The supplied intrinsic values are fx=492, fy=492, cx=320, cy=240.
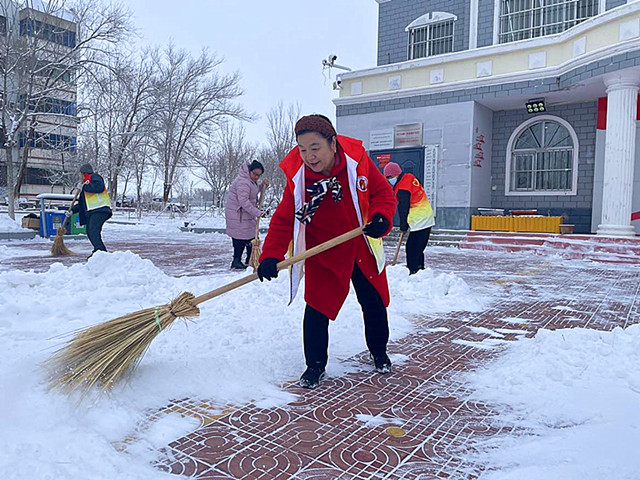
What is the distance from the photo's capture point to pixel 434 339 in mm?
3920

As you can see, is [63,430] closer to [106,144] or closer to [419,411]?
[419,411]

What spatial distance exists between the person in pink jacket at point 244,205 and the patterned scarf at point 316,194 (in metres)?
4.44

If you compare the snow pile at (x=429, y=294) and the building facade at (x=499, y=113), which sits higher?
the building facade at (x=499, y=113)

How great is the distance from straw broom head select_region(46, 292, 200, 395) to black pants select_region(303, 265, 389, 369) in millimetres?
682

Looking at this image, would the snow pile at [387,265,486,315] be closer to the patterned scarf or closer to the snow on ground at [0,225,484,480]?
the snow on ground at [0,225,484,480]

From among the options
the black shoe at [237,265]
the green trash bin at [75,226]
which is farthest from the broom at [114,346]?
the green trash bin at [75,226]

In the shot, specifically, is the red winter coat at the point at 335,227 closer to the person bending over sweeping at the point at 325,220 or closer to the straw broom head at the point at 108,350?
the person bending over sweeping at the point at 325,220

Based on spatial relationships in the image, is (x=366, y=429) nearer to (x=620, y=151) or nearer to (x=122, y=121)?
(x=620, y=151)

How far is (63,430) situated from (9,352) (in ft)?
3.97

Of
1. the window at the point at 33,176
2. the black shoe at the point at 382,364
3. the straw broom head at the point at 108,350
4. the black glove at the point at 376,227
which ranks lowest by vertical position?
the black shoe at the point at 382,364

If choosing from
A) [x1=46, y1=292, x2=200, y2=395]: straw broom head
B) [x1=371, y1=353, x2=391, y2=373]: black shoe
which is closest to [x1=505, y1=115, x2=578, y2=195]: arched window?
[x1=371, y1=353, x2=391, y2=373]: black shoe

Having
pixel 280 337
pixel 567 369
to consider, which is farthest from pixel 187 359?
pixel 567 369

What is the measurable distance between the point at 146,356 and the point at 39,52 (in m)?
16.1

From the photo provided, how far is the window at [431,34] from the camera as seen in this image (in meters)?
17.0
